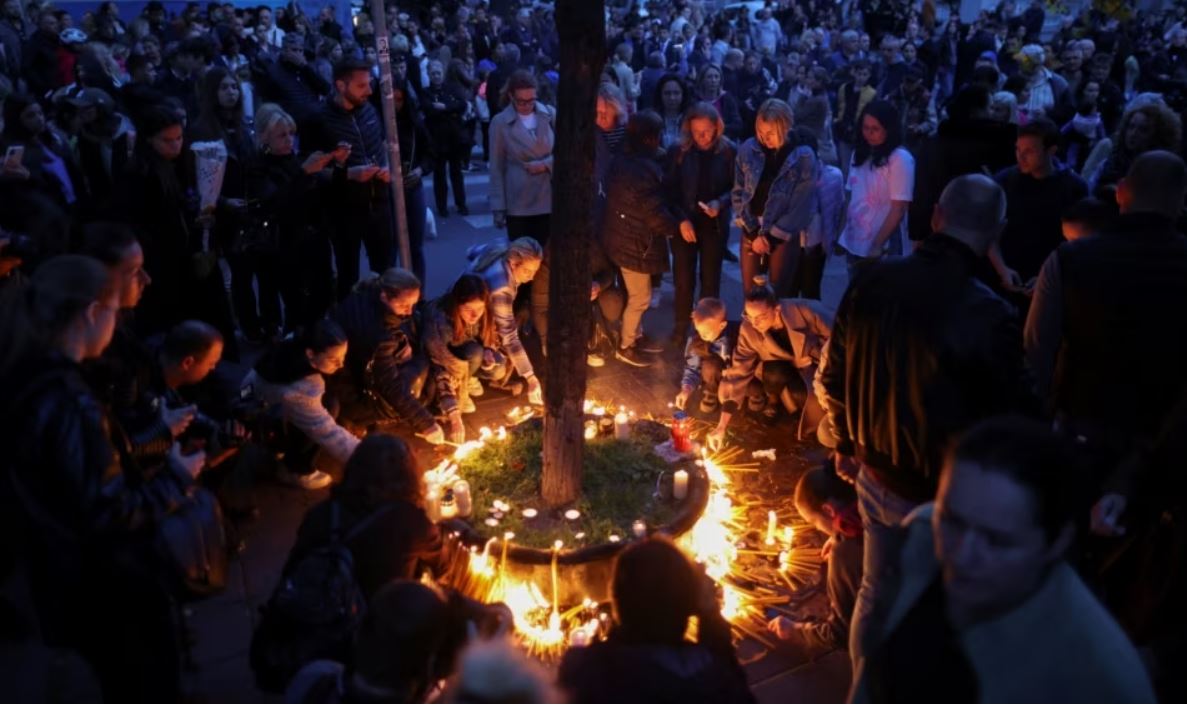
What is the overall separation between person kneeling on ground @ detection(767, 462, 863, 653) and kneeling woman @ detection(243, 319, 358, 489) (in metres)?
2.58

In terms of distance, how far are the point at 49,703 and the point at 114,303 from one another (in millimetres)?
1504

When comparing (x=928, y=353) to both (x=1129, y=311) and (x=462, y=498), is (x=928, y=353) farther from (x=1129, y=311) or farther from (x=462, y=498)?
(x=462, y=498)

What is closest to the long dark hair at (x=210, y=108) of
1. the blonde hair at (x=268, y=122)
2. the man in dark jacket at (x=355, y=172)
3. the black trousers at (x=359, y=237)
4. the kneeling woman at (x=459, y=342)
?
the blonde hair at (x=268, y=122)

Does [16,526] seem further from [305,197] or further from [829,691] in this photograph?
[305,197]

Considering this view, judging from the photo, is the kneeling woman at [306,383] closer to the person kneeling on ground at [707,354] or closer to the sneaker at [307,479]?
the sneaker at [307,479]

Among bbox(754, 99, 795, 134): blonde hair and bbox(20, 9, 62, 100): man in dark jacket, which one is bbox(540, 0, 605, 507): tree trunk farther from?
bbox(20, 9, 62, 100): man in dark jacket

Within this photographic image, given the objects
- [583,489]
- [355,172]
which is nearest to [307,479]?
[583,489]

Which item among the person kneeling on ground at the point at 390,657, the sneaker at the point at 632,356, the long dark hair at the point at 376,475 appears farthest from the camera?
the sneaker at the point at 632,356

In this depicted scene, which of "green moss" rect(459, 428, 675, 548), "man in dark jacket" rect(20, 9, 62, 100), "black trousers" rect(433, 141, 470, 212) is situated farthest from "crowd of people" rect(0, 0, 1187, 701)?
"black trousers" rect(433, 141, 470, 212)

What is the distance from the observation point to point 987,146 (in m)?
6.36

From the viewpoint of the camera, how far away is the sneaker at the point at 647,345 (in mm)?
7332

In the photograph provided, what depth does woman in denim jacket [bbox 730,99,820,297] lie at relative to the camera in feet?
22.0

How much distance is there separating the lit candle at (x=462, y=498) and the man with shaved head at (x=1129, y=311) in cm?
283

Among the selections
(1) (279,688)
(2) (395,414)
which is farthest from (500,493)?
(1) (279,688)
